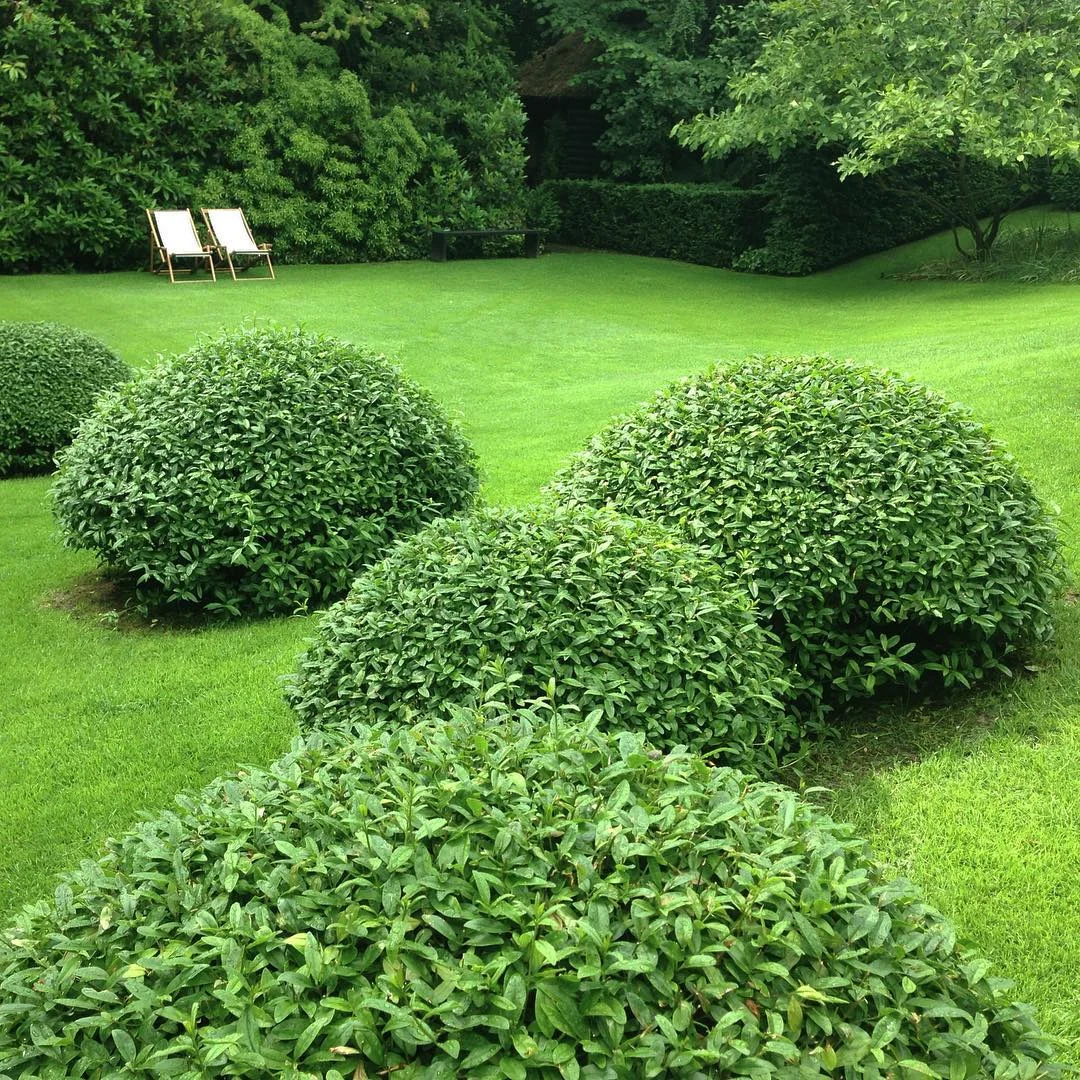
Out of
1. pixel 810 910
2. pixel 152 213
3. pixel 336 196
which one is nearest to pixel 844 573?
pixel 810 910

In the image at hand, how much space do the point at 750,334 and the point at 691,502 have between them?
10916 millimetres

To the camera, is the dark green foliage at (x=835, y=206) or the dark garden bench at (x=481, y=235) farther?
the dark garden bench at (x=481, y=235)

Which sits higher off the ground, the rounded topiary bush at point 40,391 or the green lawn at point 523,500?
the rounded topiary bush at point 40,391

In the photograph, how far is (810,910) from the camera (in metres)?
1.99

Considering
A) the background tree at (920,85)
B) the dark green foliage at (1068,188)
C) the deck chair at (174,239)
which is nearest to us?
the background tree at (920,85)

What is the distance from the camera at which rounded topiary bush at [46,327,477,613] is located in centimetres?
538

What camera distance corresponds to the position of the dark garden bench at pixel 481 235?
2072 centimetres

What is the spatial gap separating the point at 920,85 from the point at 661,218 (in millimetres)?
7038

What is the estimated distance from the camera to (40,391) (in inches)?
347

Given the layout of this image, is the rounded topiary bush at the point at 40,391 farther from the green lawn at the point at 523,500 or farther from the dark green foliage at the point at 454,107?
the dark green foliage at the point at 454,107

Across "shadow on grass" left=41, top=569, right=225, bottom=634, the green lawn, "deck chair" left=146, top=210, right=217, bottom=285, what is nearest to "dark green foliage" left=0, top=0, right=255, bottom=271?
"deck chair" left=146, top=210, right=217, bottom=285

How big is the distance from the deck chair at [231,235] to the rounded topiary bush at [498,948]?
1680 cm

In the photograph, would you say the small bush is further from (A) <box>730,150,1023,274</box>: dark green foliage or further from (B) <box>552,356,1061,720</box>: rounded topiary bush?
(B) <box>552,356,1061,720</box>: rounded topiary bush

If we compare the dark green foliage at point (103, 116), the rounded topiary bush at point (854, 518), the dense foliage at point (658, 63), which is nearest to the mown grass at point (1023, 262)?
the dense foliage at point (658, 63)
